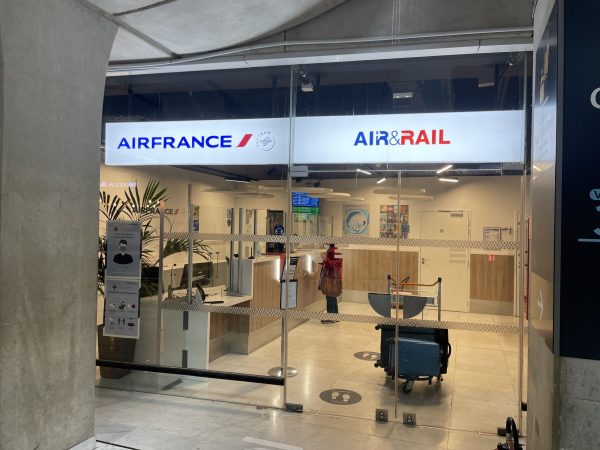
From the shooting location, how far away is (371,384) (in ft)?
14.9

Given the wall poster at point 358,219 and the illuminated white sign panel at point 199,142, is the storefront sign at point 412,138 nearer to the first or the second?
the illuminated white sign panel at point 199,142

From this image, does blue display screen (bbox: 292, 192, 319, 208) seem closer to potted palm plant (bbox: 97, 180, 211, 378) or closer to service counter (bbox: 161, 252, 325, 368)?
service counter (bbox: 161, 252, 325, 368)

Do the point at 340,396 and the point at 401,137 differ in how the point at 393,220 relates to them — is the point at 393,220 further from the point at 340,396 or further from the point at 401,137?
the point at 340,396

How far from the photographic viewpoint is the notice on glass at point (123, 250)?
447 centimetres

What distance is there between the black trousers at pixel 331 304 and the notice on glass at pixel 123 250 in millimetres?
1877

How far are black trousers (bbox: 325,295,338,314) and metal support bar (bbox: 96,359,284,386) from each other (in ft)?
2.73

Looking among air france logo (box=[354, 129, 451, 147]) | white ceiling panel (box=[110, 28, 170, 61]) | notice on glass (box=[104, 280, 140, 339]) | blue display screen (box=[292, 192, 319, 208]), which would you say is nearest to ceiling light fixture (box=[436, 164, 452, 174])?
air france logo (box=[354, 129, 451, 147])

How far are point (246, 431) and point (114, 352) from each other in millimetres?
1915

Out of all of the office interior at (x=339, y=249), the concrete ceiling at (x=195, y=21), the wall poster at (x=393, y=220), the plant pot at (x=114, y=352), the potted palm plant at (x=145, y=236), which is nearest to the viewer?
the concrete ceiling at (x=195, y=21)

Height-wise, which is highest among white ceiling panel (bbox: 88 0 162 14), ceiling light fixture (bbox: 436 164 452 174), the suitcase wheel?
white ceiling panel (bbox: 88 0 162 14)

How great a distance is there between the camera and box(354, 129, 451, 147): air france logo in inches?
156

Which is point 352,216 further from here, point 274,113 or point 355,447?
point 355,447

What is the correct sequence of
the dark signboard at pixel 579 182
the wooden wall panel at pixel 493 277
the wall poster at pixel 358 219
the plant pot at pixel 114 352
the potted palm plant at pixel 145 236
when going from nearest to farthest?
the dark signboard at pixel 579 182 → the wooden wall panel at pixel 493 277 → the wall poster at pixel 358 219 → the potted palm plant at pixel 145 236 → the plant pot at pixel 114 352

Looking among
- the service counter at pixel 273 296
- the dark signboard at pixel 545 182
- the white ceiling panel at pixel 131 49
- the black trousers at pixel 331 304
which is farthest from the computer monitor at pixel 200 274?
the dark signboard at pixel 545 182
